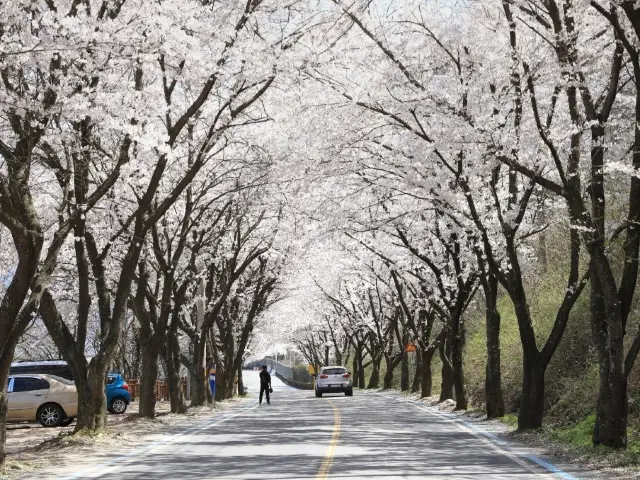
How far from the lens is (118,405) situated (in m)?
34.2

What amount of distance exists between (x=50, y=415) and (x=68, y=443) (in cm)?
1006

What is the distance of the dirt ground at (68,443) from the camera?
580 inches

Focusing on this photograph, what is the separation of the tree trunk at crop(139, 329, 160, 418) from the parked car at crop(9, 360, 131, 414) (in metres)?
8.65

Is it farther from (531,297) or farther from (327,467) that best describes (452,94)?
(531,297)

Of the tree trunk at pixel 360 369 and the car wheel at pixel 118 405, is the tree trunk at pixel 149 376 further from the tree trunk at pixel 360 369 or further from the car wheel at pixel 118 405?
the tree trunk at pixel 360 369

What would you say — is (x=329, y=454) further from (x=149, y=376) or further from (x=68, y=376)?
(x=68, y=376)

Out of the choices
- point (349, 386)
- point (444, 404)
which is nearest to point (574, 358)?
point (444, 404)

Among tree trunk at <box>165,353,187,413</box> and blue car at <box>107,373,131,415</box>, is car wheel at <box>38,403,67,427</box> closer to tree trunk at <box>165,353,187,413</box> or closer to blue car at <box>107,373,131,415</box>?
tree trunk at <box>165,353,187,413</box>

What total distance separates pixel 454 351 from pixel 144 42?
20.0 m

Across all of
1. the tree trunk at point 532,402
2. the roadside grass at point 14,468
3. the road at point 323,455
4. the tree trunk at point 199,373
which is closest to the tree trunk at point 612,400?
the road at point 323,455

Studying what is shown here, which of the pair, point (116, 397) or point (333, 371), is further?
point (333, 371)

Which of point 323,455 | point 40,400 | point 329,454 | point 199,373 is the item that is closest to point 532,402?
point 329,454

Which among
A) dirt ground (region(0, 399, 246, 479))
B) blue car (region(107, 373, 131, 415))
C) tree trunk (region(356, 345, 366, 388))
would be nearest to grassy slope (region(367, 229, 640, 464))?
dirt ground (region(0, 399, 246, 479))

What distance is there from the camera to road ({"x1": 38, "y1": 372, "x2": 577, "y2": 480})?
12594 mm
